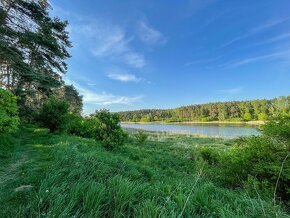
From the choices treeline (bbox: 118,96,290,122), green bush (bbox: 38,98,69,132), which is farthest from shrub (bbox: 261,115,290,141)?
treeline (bbox: 118,96,290,122)

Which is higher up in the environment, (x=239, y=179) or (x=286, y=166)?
(x=286, y=166)

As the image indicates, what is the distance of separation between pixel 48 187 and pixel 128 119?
167 metres

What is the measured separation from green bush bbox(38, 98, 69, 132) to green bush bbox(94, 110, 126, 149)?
12.9 feet

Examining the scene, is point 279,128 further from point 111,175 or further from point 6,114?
point 6,114

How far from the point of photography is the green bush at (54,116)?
15438 millimetres

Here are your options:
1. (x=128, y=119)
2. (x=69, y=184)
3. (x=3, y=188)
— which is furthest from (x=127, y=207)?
(x=128, y=119)

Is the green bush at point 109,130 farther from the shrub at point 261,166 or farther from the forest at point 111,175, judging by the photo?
the shrub at point 261,166

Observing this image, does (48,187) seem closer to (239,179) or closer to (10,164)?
(10,164)

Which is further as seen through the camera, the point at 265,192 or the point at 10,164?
the point at 10,164

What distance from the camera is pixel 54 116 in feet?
50.7

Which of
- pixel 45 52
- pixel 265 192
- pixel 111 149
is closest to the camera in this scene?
pixel 265 192

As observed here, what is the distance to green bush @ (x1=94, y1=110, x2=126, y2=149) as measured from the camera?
1295 cm

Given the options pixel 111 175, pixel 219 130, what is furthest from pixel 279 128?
pixel 219 130

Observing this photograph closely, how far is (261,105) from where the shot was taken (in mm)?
101688
